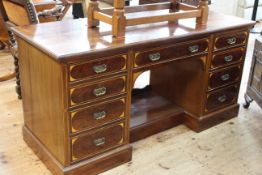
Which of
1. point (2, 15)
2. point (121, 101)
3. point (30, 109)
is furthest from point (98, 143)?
point (2, 15)

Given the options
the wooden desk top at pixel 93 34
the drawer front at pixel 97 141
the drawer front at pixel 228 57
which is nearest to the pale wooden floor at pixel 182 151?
the drawer front at pixel 97 141

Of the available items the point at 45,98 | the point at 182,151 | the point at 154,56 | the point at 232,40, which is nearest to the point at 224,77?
the point at 232,40

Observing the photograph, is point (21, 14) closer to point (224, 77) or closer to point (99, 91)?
point (99, 91)

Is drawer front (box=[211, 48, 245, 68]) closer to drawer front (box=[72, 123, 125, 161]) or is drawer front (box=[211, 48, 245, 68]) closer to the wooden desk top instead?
the wooden desk top

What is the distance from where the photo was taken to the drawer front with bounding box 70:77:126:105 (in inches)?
74.1

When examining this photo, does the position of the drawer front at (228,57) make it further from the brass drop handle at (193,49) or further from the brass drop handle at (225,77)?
the brass drop handle at (193,49)

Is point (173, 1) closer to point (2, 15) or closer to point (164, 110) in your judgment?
point (164, 110)

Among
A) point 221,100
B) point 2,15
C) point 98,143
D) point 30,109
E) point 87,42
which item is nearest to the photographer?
point 87,42

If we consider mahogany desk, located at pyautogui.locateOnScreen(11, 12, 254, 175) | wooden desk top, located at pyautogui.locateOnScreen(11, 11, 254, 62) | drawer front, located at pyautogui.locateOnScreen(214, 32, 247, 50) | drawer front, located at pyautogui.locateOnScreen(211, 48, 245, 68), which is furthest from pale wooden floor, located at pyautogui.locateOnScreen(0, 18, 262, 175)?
wooden desk top, located at pyautogui.locateOnScreen(11, 11, 254, 62)

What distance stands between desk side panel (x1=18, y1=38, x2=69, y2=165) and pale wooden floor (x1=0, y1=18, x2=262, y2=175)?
209 mm

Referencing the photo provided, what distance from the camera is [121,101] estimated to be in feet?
6.85

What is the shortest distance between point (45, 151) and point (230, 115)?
1471 mm

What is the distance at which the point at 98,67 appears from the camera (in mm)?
1901

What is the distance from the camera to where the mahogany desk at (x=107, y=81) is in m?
1.89
